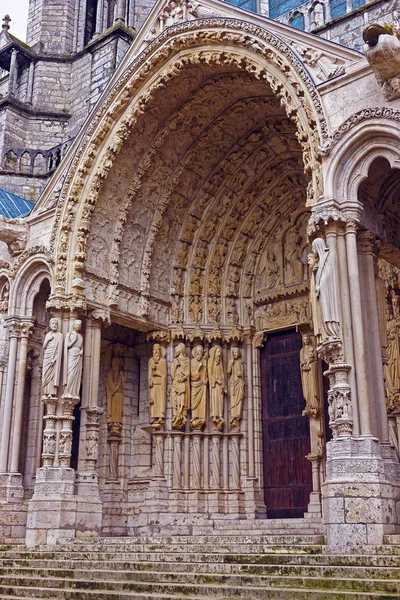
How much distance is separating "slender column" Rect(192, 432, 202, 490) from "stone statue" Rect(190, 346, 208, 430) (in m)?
0.17

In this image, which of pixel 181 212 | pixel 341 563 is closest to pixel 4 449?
pixel 181 212

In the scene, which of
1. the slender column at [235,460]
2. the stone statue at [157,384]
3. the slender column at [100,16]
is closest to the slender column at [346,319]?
the slender column at [235,460]

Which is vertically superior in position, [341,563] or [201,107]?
[201,107]

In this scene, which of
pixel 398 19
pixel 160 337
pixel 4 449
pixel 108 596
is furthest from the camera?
pixel 160 337

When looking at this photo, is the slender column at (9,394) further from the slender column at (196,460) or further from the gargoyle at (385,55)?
the gargoyle at (385,55)

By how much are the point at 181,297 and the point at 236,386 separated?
1.98 meters

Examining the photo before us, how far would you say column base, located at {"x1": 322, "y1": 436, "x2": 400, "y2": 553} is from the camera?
7484mm

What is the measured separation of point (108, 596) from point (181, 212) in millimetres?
8152

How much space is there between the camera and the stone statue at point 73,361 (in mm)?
11055

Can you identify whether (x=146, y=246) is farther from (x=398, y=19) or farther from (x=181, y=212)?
(x=398, y=19)

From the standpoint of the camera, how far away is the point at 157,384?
12508 mm

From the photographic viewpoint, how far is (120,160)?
12281 mm

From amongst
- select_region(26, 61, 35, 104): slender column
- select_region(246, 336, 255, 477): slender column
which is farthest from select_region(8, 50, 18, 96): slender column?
select_region(246, 336, 255, 477): slender column

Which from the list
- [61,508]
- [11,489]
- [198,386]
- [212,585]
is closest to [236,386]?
[198,386]
